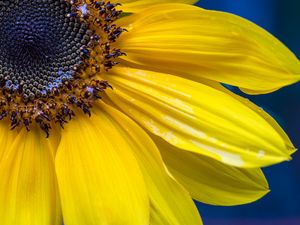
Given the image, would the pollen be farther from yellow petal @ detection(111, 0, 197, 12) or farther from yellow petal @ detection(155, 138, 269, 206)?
yellow petal @ detection(155, 138, 269, 206)

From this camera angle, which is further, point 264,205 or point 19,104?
point 264,205

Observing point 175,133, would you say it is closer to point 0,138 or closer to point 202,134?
point 202,134

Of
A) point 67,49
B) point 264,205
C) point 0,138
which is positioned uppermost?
point 67,49

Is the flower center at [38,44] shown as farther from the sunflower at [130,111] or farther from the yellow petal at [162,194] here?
the yellow petal at [162,194]

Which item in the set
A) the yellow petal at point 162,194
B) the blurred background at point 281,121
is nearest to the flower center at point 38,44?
the yellow petal at point 162,194

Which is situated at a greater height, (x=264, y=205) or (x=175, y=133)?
(x=175, y=133)

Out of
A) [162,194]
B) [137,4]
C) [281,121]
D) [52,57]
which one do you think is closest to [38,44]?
[52,57]

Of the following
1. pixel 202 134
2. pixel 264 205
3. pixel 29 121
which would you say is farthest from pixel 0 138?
pixel 264 205
